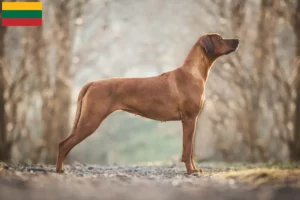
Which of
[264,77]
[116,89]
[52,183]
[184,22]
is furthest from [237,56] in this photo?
[52,183]

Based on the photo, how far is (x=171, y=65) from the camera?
52.1ft

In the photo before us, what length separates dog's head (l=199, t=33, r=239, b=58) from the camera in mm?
7199

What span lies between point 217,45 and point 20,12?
15.2 ft

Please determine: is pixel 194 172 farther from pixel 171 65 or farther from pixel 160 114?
pixel 171 65

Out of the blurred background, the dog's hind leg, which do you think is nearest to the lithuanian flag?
the blurred background

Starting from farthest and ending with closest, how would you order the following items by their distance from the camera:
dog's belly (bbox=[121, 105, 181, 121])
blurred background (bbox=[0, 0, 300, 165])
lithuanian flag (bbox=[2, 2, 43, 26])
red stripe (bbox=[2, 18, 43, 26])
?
1. blurred background (bbox=[0, 0, 300, 165])
2. lithuanian flag (bbox=[2, 2, 43, 26])
3. red stripe (bbox=[2, 18, 43, 26])
4. dog's belly (bbox=[121, 105, 181, 121])

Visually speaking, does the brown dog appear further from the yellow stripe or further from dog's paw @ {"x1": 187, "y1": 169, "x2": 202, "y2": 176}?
the yellow stripe

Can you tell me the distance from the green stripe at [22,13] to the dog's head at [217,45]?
4.06 metres

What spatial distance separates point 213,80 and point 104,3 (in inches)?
160

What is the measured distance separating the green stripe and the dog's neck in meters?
3.88

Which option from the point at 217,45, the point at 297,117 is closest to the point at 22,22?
the point at 217,45

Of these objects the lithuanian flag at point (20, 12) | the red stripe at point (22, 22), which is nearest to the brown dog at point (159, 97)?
the red stripe at point (22, 22)

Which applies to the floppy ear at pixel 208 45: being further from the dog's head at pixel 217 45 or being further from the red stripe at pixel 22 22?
Result: the red stripe at pixel 22 22

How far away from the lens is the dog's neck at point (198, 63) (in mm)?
7262
